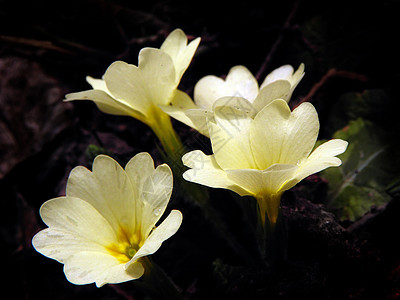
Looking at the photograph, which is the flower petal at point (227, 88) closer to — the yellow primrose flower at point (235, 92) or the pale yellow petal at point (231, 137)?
the yellow primrose flower at point (235, 92)

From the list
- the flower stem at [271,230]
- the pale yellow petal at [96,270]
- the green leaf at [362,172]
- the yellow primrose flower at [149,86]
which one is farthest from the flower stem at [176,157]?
the green leaf at [362,172]

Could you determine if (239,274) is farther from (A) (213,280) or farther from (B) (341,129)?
(B) (341,129)

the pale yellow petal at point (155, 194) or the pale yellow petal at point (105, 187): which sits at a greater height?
the pale yellow petal at point (155, 194)

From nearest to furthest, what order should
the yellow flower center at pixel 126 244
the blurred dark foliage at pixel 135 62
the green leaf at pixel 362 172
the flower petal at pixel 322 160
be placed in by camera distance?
the flower petal at pixel 322 160 → the yellow flower center at pixel 126 244 → the green leaf at pixel 362 172 → the blurred dark foliage at pixel 135 62

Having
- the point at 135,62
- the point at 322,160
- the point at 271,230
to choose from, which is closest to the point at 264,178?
the point at 322,160

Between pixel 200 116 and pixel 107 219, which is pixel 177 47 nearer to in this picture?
pixel 200 116

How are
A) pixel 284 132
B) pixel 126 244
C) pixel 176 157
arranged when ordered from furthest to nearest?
pixel 176 157
pixel 126 244
pixel 284 132

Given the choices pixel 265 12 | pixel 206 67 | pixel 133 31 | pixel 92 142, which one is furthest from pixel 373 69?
pixel 92 142
